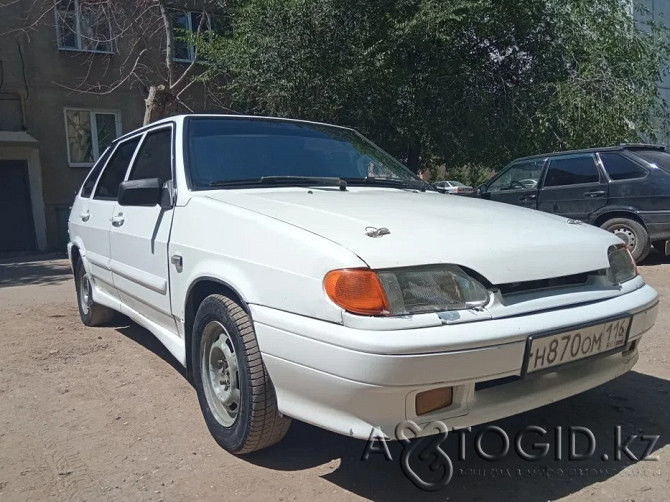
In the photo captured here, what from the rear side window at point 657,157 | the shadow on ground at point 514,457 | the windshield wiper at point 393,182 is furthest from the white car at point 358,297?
the rear side window at point 657,157

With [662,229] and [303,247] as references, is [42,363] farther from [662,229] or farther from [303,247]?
[662,229]

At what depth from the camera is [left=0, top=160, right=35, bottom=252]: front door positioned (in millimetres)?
13875

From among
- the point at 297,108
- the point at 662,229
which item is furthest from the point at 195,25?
the point at 662,229

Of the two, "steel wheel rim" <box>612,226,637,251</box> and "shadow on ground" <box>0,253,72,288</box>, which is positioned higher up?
"steel wheel rim" <box>612,226,637,251</box>

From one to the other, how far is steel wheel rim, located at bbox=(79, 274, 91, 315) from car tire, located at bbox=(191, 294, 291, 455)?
8.28 feet

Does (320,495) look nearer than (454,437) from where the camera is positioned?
Yes

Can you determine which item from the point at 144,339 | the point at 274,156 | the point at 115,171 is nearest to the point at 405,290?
the point at 274,156

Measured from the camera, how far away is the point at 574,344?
8.23 ft

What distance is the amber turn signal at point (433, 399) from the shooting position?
7.59 feet

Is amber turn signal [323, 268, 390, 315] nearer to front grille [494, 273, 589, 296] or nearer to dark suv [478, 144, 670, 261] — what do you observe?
front grille [494, 273, 589, 296]

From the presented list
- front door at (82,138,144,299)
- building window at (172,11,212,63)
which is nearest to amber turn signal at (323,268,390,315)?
front door at (82,138,144,299)

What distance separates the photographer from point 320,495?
2.61 m

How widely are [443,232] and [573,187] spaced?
6.88m

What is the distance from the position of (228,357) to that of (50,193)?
12.9 m
